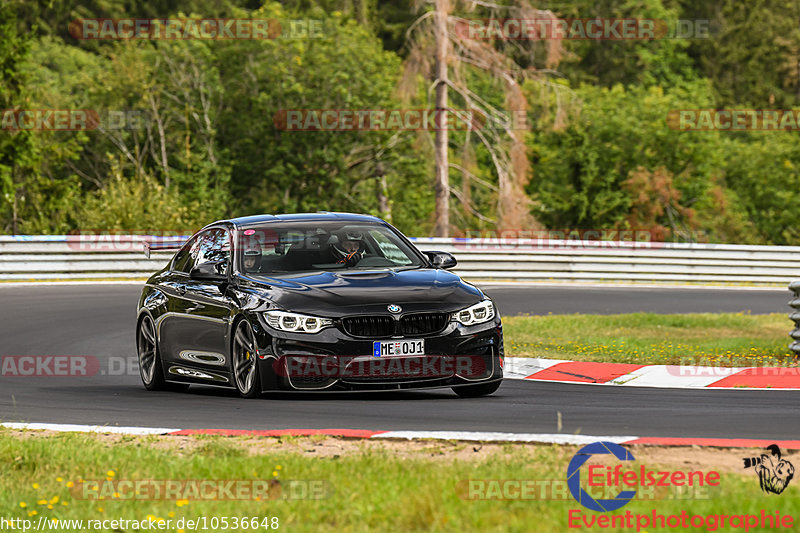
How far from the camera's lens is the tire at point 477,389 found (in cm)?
1077

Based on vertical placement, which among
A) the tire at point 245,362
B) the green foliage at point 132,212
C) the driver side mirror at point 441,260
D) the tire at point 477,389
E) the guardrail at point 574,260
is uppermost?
the driver side mirror at point 441,260

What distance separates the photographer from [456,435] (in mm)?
7953

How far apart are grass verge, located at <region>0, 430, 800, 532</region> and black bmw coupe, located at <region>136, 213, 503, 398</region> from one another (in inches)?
76.1

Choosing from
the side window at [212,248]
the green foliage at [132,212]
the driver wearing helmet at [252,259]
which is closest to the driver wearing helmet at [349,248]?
the driver wearing helmet at [252,259]

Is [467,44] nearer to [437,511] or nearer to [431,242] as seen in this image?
[431,242]

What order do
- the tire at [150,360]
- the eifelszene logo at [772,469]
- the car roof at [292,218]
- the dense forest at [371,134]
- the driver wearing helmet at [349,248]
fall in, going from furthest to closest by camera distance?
the dense forest at [371,134] < the tire at [150,360] < the car roof at [292,218] < the driver wearing helmet at [349,248] < the eifelszene logo at [772,469]

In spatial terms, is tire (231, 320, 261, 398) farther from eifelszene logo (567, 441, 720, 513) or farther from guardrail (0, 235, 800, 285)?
guardrail (0, 235, 800, 285)

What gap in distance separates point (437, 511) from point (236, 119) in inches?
1551

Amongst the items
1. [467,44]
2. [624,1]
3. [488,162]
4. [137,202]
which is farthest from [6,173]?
[624,1]

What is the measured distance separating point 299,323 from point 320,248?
4.45 feet

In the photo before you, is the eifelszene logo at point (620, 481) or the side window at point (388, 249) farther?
the side window at point (388, 249)

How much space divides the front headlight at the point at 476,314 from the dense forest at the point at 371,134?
20.0m

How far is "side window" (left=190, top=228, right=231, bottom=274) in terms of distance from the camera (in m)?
11.5

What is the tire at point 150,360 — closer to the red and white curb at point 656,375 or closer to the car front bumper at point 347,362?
the car front bumper at point 347,362
